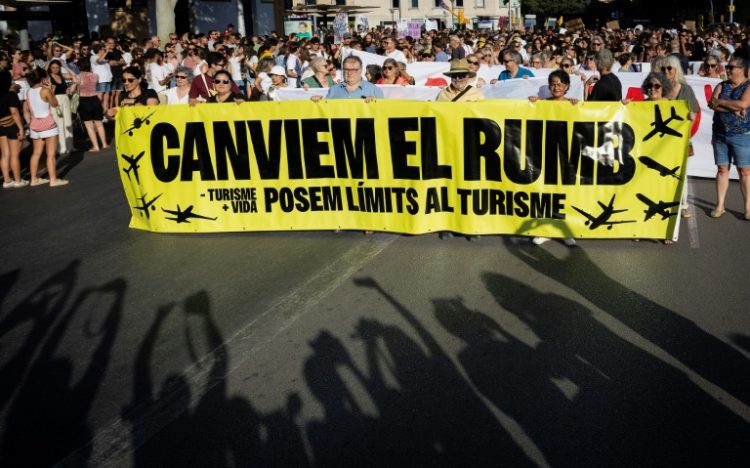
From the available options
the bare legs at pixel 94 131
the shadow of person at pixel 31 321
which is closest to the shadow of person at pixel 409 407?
the shadow of person at pixel 31 321

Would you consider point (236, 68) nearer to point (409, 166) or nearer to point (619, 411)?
point (409, 166)

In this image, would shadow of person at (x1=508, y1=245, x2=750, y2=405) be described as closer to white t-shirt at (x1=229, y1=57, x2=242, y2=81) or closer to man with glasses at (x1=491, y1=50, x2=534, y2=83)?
man with glasses at (x1=491, y1=50, x2=534, y2=83)

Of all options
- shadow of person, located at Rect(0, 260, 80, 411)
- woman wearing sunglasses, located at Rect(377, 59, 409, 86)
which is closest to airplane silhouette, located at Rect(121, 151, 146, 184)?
shadow of person, located at Rect(0, 260, 80, 411)

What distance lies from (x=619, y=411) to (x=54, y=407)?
3126 mm

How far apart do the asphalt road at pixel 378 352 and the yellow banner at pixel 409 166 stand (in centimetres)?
29

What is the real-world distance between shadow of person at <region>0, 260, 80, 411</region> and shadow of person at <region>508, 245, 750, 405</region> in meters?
3.95

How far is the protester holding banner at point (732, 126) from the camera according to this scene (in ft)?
25.0

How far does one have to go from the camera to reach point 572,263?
675cm

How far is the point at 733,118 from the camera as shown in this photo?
25.5 feet

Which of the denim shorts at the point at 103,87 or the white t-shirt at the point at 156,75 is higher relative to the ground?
the white t-shirt at the point at 156,75

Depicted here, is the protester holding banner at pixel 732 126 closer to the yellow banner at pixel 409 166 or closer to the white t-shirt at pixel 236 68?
the yellow banner at pixel 409 166

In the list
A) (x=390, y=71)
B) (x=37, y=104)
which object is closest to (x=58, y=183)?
(x=37, y=104)

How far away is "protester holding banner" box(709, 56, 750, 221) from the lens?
763 centimetres

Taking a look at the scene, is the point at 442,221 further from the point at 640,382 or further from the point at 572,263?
the point at 640,382
